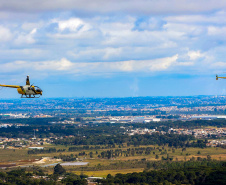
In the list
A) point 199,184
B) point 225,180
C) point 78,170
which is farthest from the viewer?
point 78,170

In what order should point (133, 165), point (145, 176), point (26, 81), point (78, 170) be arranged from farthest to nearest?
1. point (133, 165)
2. point (78, 170)
3. point (145, 176)
4. point (26, 81)

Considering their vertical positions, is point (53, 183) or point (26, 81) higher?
point (26, 81)

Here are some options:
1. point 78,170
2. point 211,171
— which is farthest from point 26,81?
point 78,170

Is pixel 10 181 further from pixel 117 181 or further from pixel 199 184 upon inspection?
pixel 199 184

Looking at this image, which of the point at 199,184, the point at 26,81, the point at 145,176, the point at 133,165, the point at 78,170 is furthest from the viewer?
the point at 133,165

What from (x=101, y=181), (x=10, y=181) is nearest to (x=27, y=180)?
(x=10, y=181)

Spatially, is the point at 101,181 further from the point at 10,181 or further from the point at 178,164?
the point at 178,164

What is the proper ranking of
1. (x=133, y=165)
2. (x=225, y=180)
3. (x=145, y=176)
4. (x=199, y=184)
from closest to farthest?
1. (x=225, y=180)
2. (x=199, y=184)
3. (x=145, y=176)
4. (x=133, y=165)

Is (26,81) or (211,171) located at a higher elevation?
(26,81)

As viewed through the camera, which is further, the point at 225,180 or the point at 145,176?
the point at 145,176

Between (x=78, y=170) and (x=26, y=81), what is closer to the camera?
(x=26, y=81)
